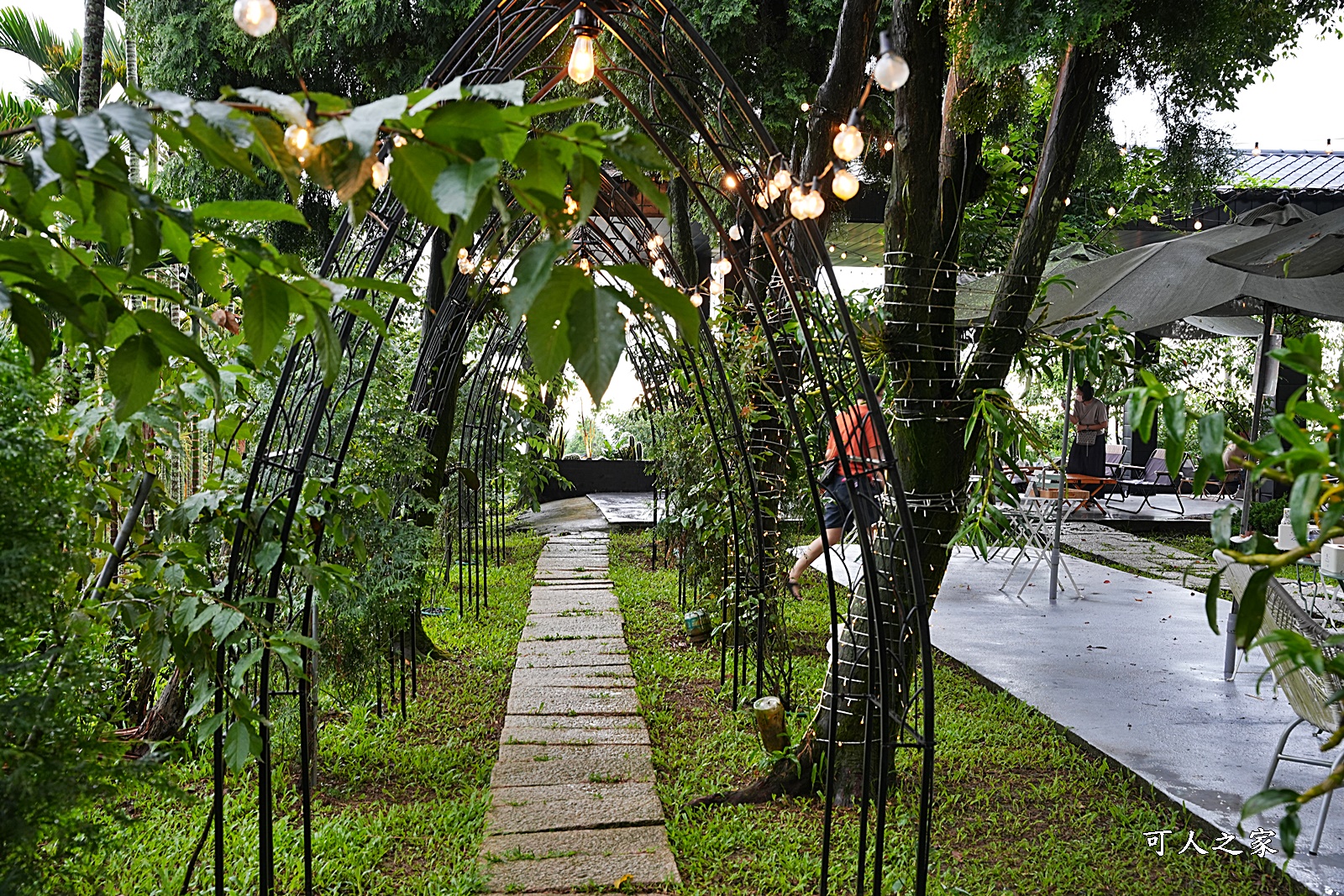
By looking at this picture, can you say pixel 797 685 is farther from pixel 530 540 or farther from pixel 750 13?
pixel 530 540

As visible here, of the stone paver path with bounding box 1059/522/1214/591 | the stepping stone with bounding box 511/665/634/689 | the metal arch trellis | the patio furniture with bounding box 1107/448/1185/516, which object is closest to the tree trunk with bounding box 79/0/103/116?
the metal arch trellis

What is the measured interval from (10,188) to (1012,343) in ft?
8.74

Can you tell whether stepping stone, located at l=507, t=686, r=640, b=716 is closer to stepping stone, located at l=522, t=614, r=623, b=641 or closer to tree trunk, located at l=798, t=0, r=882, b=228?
stepping stone, located at l=522, t=614, r=623, b=641

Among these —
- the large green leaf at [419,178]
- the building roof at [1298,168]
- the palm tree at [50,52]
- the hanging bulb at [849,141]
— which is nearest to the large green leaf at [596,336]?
the large green leaf at [419,178]

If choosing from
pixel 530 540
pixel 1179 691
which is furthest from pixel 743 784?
pixel 530 540

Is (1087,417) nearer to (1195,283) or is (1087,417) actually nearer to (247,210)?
(1195,283)

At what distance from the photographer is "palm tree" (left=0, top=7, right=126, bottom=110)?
25.5 ft

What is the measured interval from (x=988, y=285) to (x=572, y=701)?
128 inches

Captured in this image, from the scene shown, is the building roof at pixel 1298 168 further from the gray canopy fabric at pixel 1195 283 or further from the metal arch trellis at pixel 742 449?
the metal arch trellis at pixel 742 449

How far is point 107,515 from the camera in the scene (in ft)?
5.43

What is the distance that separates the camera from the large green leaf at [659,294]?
61cm

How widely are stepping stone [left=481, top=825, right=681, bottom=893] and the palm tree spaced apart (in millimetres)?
7568

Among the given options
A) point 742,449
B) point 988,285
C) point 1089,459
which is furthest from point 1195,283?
point 1089,459

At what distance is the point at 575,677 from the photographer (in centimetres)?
454
